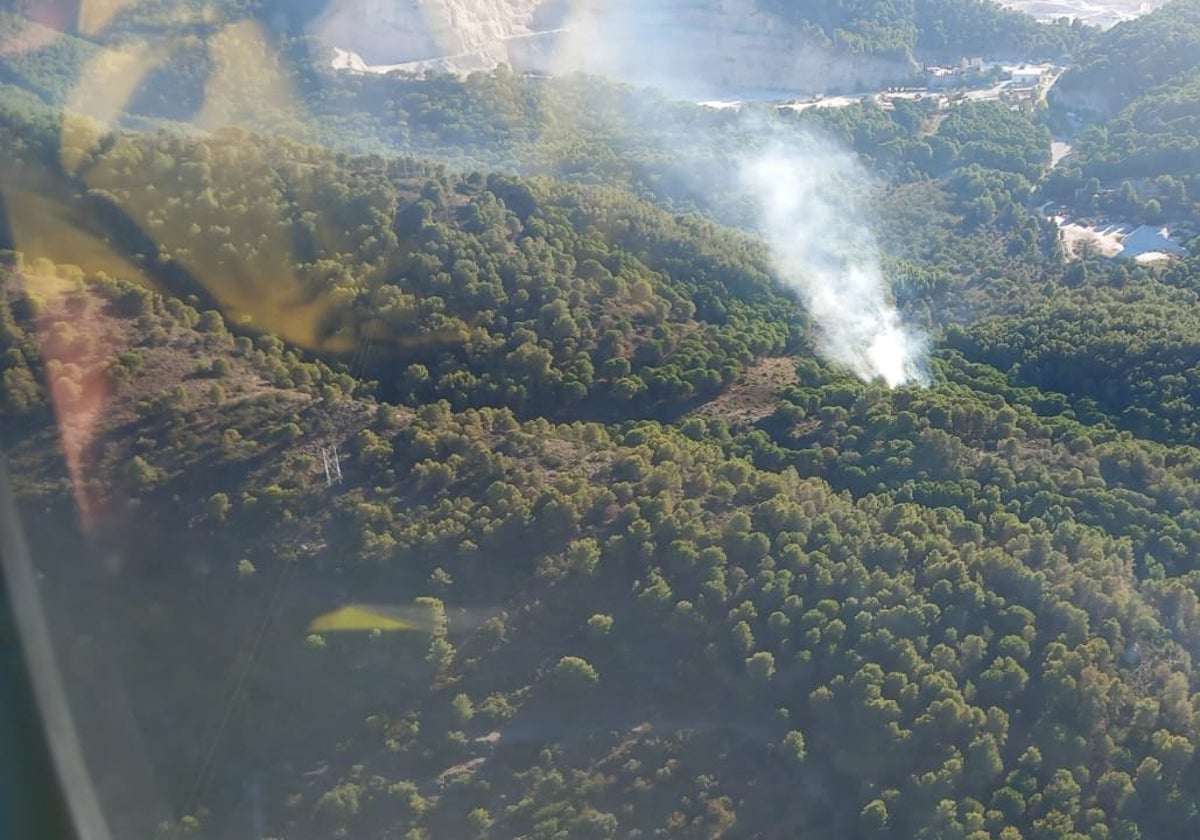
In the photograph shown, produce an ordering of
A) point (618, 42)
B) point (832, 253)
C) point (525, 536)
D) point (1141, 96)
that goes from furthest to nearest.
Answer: point (618, 42), point (1141, 96), point (832, 253), point (525, 536)

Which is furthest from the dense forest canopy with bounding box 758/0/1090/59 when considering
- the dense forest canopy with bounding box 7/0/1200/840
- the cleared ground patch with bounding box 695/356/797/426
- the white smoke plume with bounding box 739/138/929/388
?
the cleared ground patch with bounding box 695/356/797/426

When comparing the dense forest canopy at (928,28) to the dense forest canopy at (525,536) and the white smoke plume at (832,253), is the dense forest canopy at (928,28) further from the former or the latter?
the dense forest canopy at (525,536)

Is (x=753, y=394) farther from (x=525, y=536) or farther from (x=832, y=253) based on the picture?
(x=832, y=253)

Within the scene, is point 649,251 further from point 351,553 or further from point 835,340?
point 351,553

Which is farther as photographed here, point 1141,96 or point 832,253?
point 1141,96

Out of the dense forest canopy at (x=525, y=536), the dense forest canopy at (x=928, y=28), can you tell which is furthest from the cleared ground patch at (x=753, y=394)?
the dense forest canopy at (x=928, y=28)

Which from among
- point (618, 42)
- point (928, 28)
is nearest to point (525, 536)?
point (618, 42)

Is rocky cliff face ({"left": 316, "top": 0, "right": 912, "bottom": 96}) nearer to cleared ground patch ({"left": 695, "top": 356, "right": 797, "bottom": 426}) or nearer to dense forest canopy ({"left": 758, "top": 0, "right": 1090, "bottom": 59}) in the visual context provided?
dense forest canopy ({"left": 758, "top": 0, "right": 1090, "bottom": 59})
